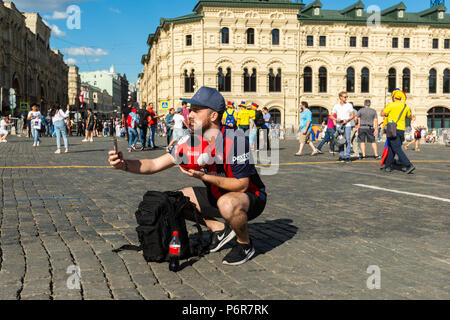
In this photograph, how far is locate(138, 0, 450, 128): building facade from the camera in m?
50.6

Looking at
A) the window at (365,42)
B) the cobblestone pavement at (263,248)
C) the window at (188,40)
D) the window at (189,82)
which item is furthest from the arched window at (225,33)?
the cobblestone pavement at (263,248)

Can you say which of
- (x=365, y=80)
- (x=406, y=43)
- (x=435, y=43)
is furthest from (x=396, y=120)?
(x=435, y=43)

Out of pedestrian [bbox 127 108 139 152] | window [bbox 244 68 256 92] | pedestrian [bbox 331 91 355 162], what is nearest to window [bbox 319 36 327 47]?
window [bbox 244 68 256 92]

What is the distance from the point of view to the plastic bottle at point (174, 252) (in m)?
3.54

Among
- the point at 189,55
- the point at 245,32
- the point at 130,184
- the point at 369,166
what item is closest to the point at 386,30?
the point at 245,32

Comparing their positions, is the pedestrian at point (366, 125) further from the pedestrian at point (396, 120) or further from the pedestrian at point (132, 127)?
the pedestrian at point (132, 127)

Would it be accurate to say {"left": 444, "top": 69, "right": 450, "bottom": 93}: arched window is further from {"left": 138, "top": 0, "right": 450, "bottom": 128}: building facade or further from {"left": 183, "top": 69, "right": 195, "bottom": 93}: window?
{"left": 183, "top": 69, "right": 195, "bottom": 93}: window

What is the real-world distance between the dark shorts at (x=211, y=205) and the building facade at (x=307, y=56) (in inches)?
1839

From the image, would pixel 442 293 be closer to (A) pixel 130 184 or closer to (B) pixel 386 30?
(A) pixel 130 184

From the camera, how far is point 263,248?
4223 mm

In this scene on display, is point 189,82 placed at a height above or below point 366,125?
above

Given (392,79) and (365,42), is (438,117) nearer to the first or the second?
(392,79)

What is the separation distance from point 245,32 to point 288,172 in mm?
42130

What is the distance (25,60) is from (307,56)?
36.9 metres
